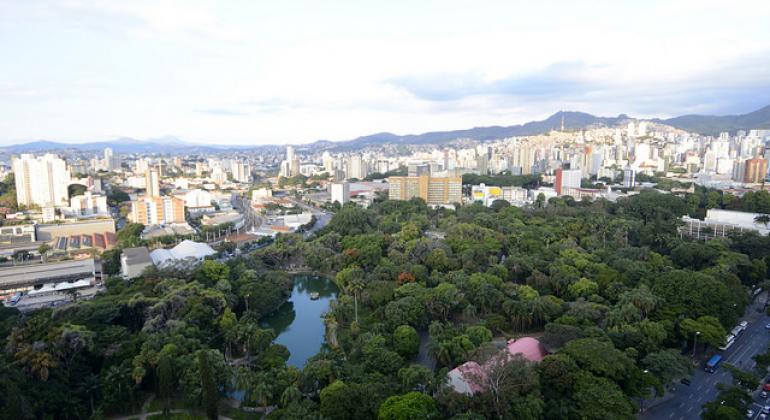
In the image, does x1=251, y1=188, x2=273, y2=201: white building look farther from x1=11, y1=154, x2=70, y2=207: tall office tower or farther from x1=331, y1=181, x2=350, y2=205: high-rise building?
x1=11, y1=154, x2=70, y2=207: tall office tower

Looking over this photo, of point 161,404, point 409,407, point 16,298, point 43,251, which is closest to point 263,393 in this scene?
point 161,404

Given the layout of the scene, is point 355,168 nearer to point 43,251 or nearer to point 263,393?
point 43,251

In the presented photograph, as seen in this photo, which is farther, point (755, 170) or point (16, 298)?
point (755, 170)

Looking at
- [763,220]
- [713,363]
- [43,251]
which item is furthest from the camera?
[763,220]

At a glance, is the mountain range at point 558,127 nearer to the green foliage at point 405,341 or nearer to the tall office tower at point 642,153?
the tall office tower at point 642,153

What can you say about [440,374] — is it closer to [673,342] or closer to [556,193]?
[673,342]

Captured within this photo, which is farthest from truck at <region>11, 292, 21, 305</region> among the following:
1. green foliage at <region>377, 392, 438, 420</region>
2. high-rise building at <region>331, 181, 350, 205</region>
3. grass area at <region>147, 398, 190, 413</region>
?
high-rise building at <region>331, 181, 350, 205</region>

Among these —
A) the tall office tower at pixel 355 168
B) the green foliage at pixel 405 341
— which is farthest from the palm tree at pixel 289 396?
the tall office tower at pixel 355 168
